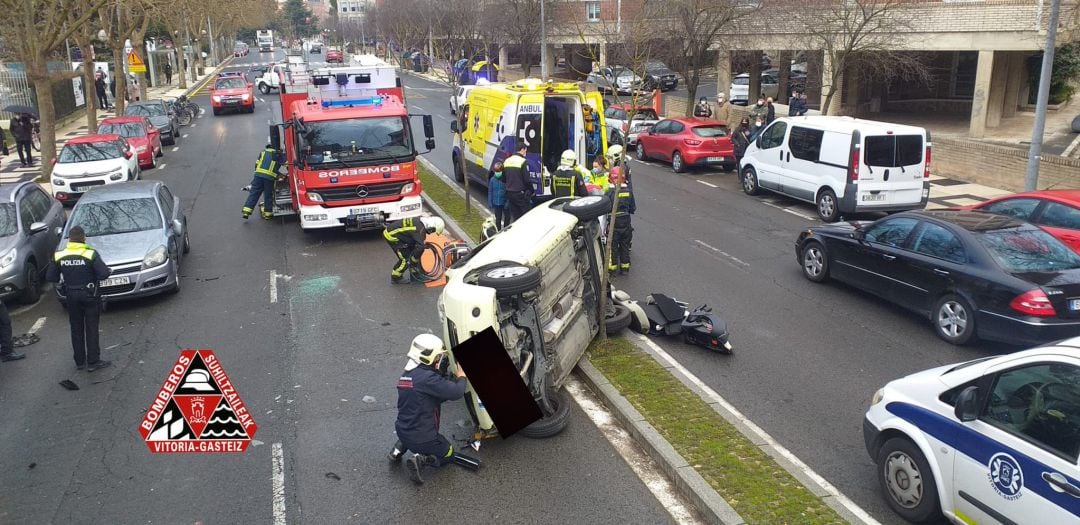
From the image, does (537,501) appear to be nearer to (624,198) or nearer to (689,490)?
(689,490)

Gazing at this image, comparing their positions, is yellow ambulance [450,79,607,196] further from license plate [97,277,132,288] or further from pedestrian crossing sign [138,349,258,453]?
pedestrian crossing sign [138,349,258,453]

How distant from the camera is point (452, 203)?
18.0m

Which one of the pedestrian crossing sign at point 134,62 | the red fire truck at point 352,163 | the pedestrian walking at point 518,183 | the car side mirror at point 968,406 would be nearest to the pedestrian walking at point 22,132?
the pedestrian crossing sign at point 134,62

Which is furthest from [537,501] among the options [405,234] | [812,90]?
[812,90]

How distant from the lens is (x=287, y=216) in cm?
1789

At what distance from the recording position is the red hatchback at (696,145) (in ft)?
73.8

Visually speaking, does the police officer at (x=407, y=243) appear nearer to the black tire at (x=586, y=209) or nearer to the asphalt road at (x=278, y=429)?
the asphalt road at (x=278, y=429)

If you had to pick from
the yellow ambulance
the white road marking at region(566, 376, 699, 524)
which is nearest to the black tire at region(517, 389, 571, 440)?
the white road marking at region(566, 376, 699, 524)

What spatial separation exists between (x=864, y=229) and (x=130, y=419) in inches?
365

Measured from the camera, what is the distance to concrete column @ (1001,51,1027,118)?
1103 inches

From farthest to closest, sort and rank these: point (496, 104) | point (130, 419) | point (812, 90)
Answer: point (812, 90), point (496, 104), point (130, 419)

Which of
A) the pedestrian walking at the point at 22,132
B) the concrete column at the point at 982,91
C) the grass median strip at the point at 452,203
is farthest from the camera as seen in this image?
the pedestrian walking at the point at 22,132

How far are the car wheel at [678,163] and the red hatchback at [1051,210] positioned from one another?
10769mm

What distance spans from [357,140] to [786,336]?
857cm
